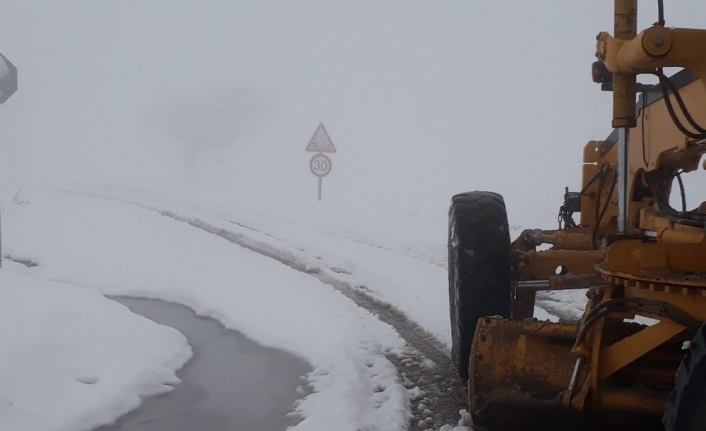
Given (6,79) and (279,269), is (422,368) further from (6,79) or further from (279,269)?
(6,79)

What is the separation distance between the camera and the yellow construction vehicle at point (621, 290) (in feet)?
8.12

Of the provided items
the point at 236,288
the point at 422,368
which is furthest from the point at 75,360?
the point at 236,288

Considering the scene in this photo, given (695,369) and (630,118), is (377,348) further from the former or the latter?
(695,369)

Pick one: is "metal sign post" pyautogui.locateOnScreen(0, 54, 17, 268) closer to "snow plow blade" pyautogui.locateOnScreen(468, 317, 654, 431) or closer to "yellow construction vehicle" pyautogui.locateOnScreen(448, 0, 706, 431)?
"yellow construction vehicle" pyautogui.locateOnScreen(448, 0, 706, 431)

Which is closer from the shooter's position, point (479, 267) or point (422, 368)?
point (479, 267)

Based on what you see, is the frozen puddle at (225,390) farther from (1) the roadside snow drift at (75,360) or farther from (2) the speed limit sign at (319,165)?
(2) the speed limit sign at (319,165)

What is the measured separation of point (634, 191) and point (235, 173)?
4386 cm

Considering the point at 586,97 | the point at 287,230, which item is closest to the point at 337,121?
the point at 586,97

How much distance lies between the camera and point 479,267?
404cm

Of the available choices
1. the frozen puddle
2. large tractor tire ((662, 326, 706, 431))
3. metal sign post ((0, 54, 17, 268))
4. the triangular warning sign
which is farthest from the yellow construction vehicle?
the triangular warning sign

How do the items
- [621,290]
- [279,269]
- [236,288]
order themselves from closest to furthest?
1. [621,290]
2. [236,288]
3. [279,269]

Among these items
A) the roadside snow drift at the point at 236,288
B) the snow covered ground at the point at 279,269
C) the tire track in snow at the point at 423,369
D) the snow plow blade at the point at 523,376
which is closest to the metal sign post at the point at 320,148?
the snow covered ground at the point at 279,269

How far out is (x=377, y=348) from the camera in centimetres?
520

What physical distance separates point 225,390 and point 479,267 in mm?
1939
